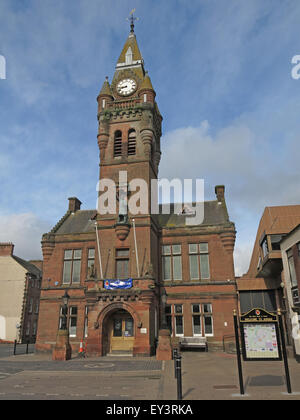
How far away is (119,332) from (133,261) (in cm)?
569

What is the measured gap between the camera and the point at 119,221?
89.1ft

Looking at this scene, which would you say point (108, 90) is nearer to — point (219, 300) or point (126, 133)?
point (126, 133)

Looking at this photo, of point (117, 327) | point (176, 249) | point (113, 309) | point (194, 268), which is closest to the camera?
point (113, 309)

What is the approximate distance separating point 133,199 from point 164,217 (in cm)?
642

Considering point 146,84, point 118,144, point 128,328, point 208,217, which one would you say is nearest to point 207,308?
point 128,328

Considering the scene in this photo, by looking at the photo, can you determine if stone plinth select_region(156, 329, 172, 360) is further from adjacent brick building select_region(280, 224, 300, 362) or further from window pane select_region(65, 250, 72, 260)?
window pane select_region(65, 250, 72, 260)

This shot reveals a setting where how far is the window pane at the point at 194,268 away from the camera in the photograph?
28719mm

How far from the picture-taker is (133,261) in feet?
85.7

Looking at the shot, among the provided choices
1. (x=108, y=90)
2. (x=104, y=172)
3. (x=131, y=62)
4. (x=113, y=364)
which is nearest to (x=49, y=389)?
(x=113, y=364)

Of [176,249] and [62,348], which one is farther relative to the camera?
[176,249]

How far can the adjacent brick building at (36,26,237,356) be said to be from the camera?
2461cm

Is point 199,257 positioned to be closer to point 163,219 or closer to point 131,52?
point 163,219

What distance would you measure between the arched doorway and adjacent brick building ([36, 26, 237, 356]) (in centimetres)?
7

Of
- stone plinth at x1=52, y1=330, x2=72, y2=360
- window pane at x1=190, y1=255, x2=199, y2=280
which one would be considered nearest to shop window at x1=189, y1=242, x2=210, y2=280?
window pane at x1=190, y1=255, x2=199, y2=280
